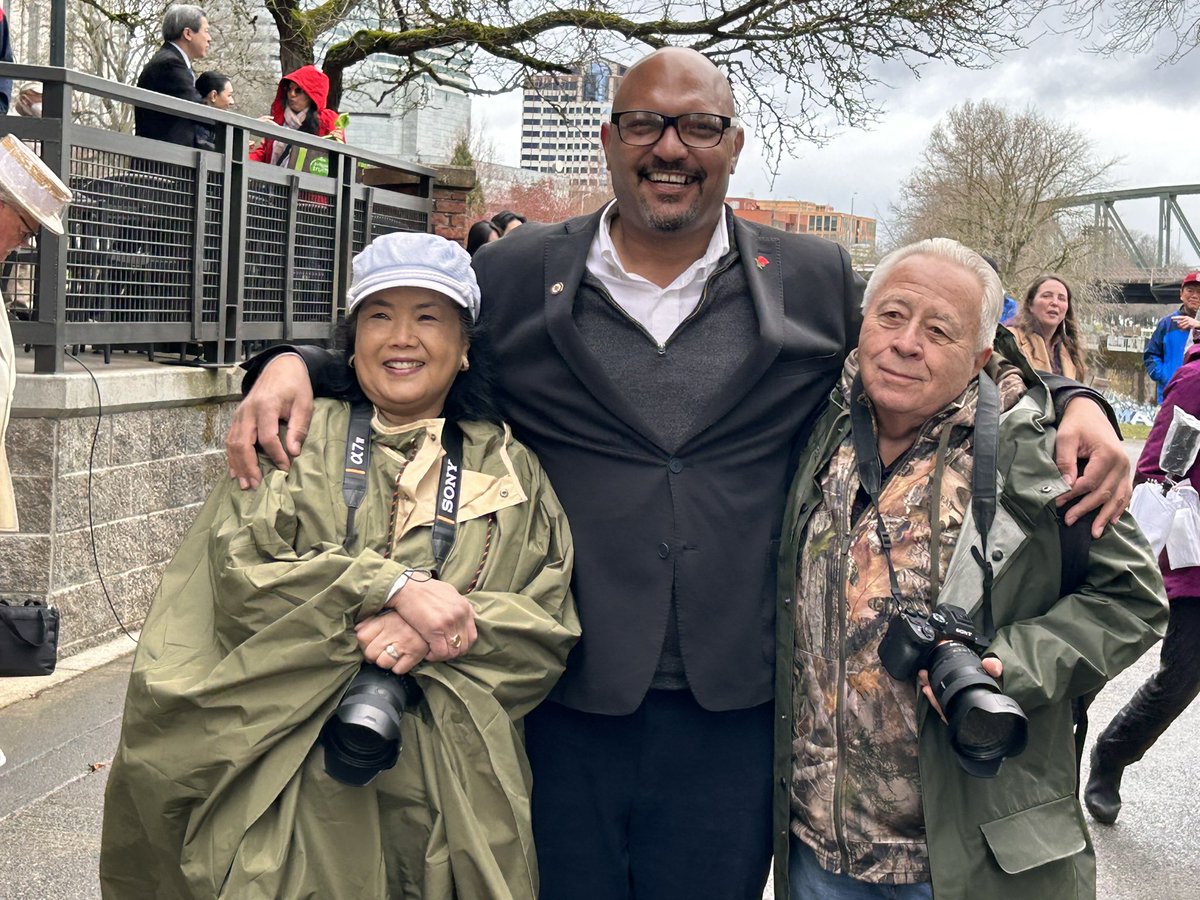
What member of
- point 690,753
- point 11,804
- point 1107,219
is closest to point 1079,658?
point 690,753

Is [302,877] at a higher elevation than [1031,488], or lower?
lower

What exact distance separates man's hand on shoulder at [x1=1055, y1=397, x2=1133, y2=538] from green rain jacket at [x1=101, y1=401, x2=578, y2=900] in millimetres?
1044

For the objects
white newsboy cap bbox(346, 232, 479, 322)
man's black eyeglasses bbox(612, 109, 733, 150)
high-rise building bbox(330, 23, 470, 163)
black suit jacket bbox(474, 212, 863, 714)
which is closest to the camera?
white newsboy cap bbox(346, 232, 479, 322)

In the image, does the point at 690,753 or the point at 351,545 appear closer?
the point at 351,545

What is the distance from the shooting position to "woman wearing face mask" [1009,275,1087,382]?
8609 millimetres

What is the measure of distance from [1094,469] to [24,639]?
271 centimetres

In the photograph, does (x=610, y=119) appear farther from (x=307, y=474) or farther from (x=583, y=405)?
(x=307, y=474)

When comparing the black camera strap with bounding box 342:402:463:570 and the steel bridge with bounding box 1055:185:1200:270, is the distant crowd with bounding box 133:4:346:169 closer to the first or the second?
the black camera strap with bounding box 342:402:463:570

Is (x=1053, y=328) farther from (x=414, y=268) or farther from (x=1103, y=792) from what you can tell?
(x=414, y=268)

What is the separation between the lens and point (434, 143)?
41906 mm

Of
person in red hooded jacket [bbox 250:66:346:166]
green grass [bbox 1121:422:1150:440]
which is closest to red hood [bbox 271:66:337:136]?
person in red hooded jacket [bbox 250:66:346:166]

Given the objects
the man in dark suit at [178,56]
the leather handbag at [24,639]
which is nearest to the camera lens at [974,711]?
the leather handbag at [24,639]

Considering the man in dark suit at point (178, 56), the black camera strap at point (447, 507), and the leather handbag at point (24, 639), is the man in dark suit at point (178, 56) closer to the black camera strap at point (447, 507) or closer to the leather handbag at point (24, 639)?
the leather handbag at point (24, 639)

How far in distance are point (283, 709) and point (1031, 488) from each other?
148 centimetres
